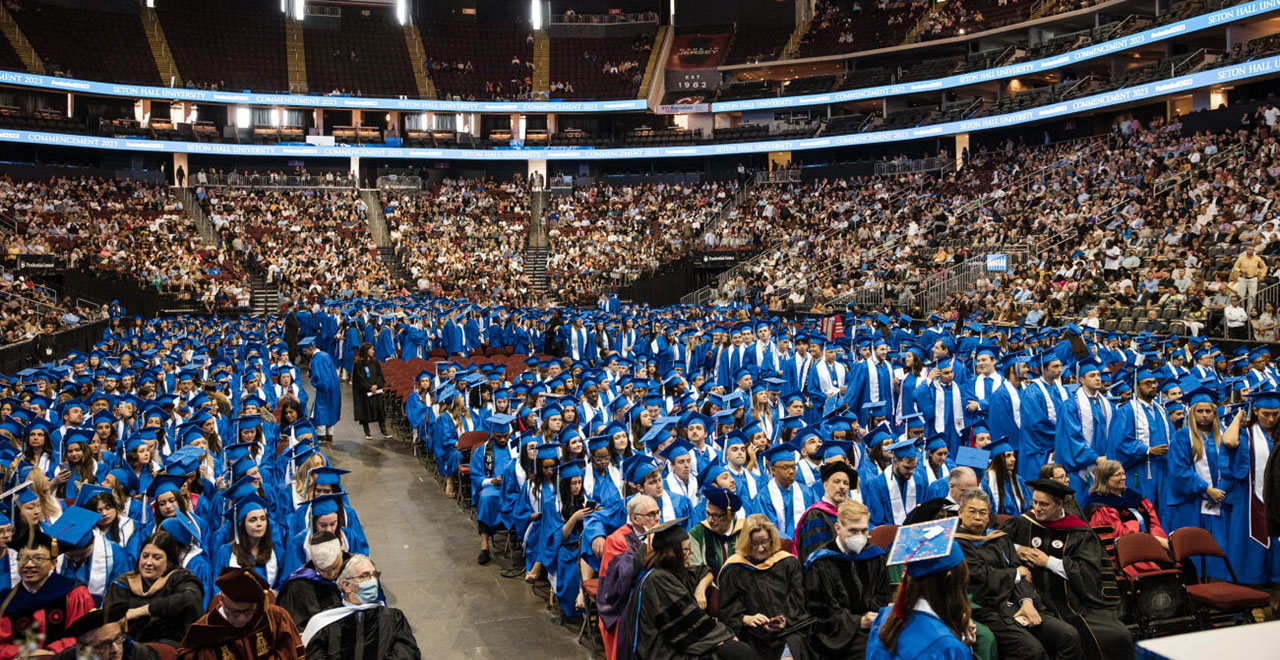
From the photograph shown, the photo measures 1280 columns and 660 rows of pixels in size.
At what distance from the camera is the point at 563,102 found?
49.6 meters

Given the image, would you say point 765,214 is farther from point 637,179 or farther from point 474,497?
point 474,497

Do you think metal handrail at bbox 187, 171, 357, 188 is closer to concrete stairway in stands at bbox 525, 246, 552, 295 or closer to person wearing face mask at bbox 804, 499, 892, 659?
concrete stairway in stands at bbox 525, 246, 552, 295

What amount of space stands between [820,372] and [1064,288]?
8.96 meters

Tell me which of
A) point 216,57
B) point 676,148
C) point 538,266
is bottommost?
point 538,266

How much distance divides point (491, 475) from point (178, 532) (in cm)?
455

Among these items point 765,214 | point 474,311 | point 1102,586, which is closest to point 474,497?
point 1102,586

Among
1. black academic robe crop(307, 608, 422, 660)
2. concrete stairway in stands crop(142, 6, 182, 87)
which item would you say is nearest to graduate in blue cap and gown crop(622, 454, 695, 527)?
black academic robe crop(307, 608, 422, 660)

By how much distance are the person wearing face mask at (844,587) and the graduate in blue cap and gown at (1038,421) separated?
5.13 meters

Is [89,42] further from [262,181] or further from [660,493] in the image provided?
[660,493]

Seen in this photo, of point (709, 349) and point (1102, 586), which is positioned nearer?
point (1102, 586)

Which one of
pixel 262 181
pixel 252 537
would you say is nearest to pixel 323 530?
pixel 252 537

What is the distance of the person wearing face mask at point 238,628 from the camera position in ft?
13.8

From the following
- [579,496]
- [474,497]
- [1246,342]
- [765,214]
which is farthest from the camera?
[765,214]

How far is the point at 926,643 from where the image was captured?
3680mm
